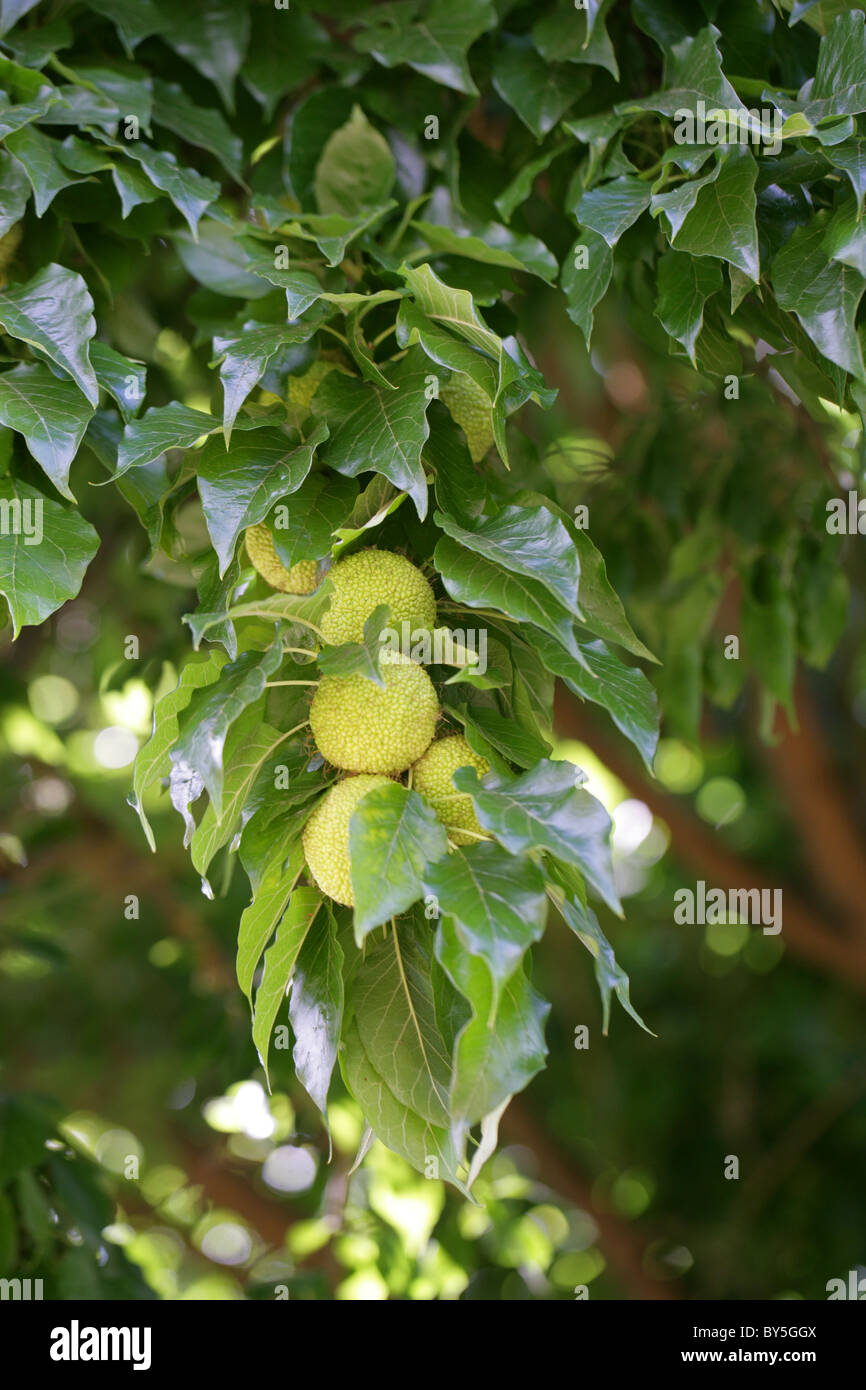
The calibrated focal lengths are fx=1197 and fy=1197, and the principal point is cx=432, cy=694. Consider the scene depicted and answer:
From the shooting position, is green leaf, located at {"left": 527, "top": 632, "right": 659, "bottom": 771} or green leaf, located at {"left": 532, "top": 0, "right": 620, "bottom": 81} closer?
green leaf, located at {"left": 527, "top": 632, "right": 659, "bottom": 771}

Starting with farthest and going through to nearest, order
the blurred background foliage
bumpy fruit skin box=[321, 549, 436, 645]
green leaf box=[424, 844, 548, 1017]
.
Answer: the blurred background foliage
bumpy fruit skin box=[321, 549, 436, 645]
green leaf box=[424, 844, 548, 1017]

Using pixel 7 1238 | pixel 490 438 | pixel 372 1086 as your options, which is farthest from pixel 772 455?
pixel 7 1238

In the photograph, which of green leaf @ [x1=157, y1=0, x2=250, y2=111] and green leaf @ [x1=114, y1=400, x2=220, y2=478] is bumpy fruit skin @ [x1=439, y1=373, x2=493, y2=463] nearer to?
green leaf @ [x1=114, y1=400, x2=220, y2=478]

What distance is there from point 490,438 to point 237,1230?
10.5 feet

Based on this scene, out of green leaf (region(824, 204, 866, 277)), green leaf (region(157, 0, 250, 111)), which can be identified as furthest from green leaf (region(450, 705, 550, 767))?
green leaf (region(157, 0, 250, 111))

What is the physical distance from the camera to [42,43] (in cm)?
130

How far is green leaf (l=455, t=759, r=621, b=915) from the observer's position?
78cm

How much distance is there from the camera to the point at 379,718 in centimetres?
91

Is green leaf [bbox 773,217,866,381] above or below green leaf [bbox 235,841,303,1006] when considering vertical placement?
above

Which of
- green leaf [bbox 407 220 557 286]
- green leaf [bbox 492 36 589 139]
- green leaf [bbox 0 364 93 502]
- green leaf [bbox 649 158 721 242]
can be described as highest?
green leaf [bbox 492 36 589 139]

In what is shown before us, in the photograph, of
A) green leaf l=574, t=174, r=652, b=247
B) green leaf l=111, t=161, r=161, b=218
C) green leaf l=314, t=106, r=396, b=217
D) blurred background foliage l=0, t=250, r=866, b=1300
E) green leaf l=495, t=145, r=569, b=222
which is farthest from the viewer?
blurred background foliage l=0, t=250, r=866, b=1300

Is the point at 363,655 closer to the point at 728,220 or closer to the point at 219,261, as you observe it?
the point at 728,220

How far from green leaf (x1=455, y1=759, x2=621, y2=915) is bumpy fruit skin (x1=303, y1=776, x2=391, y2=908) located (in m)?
0.09

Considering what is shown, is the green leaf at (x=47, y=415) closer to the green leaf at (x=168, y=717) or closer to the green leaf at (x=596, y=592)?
the green leaf at (x=168, y=717)
